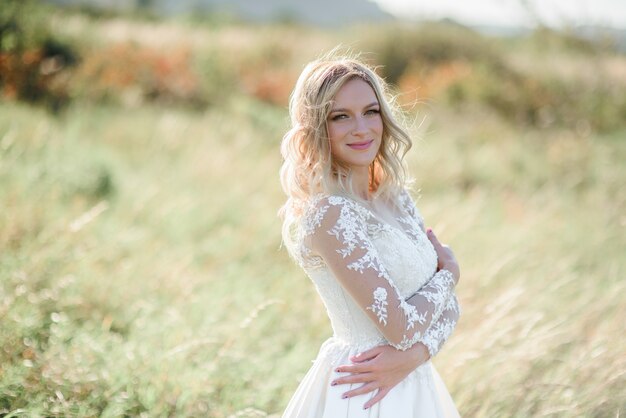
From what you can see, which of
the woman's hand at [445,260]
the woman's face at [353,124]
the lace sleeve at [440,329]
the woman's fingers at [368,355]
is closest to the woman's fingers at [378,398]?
the woman's fingers at [368,355]

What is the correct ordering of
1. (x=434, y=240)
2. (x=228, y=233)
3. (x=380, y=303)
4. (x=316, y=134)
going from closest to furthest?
1. (x=380, y=303)
2. (x=316, y=134)
3. (x=434, y=240)
4. (x=228, y=233)

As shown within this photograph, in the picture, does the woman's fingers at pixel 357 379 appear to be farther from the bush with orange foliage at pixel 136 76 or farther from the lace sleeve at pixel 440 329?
the bush with orange foliage at pixel 136 76

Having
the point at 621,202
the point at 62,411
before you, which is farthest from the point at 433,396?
the point at 621,202

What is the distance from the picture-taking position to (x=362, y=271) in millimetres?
1861

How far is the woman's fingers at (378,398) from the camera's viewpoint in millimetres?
1902

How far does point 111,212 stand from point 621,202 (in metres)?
5.29

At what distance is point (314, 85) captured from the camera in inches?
82.0

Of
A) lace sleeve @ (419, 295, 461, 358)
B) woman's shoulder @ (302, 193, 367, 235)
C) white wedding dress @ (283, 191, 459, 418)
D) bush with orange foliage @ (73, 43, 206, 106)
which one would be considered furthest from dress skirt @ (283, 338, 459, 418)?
bush with orange foliage @ (73, 43, 206, 106)

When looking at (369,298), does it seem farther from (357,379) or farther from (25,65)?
(25,65)

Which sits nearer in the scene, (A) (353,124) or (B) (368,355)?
(B) (368,355)

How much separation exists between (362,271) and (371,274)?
31mm

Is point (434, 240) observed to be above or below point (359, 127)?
below

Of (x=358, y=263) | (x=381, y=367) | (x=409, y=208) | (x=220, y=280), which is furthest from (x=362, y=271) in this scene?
(x=220, y=280)

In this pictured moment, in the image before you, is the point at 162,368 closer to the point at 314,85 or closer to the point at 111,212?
the point at 314,85
